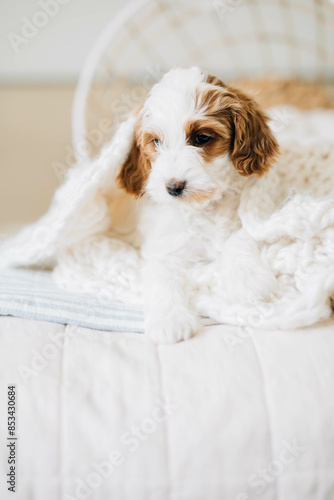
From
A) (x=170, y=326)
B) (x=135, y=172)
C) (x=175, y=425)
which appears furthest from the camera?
Result: (x=135, y=172)

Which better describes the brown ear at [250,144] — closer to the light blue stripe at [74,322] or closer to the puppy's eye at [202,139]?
the puppy's eye at [202,139]

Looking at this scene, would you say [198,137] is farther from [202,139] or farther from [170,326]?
[170,326]

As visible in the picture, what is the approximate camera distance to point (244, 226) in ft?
5.17

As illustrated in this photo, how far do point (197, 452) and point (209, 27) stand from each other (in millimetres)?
3323

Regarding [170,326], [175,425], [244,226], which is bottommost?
[175,425]

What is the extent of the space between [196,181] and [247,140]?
23 centimetres

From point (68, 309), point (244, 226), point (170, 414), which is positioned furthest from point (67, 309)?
point (244, 226)

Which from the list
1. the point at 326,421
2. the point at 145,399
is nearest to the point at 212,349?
the point at 145,399

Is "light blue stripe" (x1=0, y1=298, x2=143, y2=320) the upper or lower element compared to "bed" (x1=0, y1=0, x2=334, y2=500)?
upper

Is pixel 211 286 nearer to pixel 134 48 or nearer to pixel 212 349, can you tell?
pixel 212 349

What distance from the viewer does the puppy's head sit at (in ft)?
4.81

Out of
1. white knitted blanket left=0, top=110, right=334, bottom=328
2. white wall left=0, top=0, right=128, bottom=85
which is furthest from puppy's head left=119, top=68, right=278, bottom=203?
white wall left=0, top=0, right=128, bottom=85

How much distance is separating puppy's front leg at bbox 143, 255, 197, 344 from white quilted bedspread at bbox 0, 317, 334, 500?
0.30 ft

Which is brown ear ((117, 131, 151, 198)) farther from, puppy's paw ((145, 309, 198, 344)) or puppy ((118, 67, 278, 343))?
puppy's paw ((145, 309, 198, 344))
